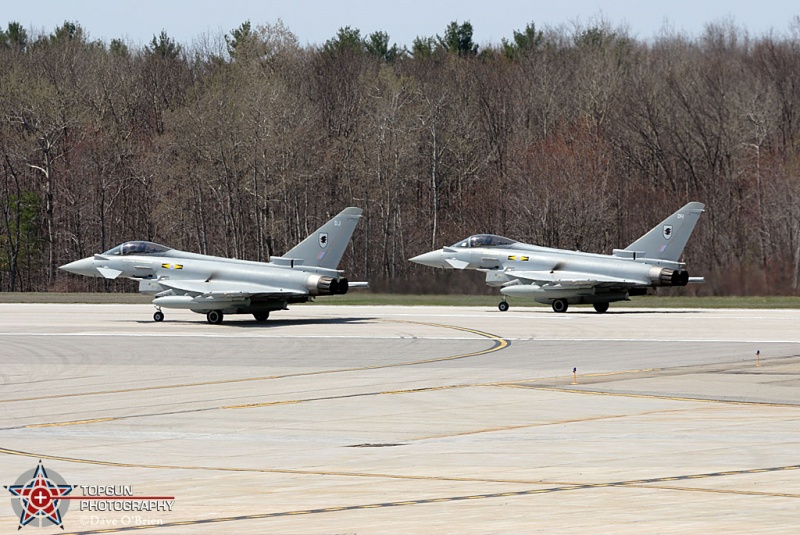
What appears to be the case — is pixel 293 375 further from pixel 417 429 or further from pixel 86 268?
pixel 86 268

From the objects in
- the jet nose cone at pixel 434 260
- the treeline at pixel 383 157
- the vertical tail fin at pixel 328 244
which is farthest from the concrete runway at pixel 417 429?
the treeline at pixel 383 157

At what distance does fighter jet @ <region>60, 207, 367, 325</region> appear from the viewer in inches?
1540

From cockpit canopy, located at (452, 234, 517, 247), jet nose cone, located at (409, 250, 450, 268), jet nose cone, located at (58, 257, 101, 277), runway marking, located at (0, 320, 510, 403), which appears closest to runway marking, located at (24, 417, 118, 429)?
runway marking, located at (0, 320, 510, 403)

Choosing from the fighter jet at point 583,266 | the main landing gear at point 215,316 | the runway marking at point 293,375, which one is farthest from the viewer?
the fighter jet at point 583,266

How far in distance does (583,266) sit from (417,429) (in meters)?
30.0

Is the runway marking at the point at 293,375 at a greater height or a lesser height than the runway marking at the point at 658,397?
greater

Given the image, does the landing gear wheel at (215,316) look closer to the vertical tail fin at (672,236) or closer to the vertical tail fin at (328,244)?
the vertical tail fin at (328,244)

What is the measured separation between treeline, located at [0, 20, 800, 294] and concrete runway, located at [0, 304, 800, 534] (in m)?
40.3

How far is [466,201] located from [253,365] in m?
55.9

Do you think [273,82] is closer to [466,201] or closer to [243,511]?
[466,201]

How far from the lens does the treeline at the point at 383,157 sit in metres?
74.7

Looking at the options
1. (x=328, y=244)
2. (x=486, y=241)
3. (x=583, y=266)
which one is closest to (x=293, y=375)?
(x=328, y=244)

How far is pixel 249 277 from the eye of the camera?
4031 centimetres

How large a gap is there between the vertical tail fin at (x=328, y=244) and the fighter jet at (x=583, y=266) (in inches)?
362
